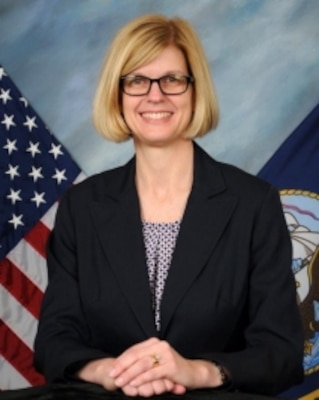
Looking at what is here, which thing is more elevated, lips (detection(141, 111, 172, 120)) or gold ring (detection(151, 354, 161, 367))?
lips (detection(141, 111, 172, 120))

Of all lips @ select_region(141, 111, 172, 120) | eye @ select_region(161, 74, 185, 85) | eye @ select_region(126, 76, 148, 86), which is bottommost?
lips @ select_region(141, 111, 172, 120)

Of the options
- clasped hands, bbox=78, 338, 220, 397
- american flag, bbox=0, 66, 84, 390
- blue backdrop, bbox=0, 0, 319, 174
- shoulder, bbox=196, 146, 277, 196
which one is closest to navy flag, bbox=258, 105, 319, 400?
blue backdrop, bbox=0, 0, 319, 174

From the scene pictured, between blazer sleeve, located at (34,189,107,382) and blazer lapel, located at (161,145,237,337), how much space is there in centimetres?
20

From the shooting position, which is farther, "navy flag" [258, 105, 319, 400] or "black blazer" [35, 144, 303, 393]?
"navy flag" [258, 105, 319, 400]

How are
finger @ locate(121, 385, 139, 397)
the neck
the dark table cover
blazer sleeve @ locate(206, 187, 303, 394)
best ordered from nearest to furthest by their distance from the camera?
the dark table cover, finger @ locate(121, 385, 139, 397), blazer sleeve @ locate(206, 187, 303, 394), the neck

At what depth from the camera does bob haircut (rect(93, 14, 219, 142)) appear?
2123 mm

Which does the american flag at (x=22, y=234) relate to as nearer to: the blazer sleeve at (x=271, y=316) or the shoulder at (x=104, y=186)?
the shoulder at (x=104, y=186)

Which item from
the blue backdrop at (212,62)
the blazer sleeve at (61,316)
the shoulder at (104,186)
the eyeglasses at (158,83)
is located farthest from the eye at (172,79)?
the blue backdrop at (212,62)

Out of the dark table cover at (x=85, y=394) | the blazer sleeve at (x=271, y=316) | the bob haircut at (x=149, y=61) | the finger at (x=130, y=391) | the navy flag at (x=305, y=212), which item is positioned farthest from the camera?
the navy flag at (x=305, y=212)

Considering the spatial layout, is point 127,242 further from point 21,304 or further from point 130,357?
point 21,304

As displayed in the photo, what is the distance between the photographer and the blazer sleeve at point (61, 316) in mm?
2047

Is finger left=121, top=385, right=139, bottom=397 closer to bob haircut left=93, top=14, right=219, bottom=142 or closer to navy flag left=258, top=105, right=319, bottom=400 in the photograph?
bob haircut left=93, top=14, right=219, bottom=142

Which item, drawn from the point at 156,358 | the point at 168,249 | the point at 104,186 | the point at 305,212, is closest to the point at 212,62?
the point at 305,212

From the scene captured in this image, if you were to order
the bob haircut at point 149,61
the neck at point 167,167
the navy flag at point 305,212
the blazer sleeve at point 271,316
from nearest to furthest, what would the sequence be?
1. the blazer sleeve at point 271,316
2. the bob haircut at point 149,61
3. the neck at point 167,167
4. the navy flag at point 305,212
